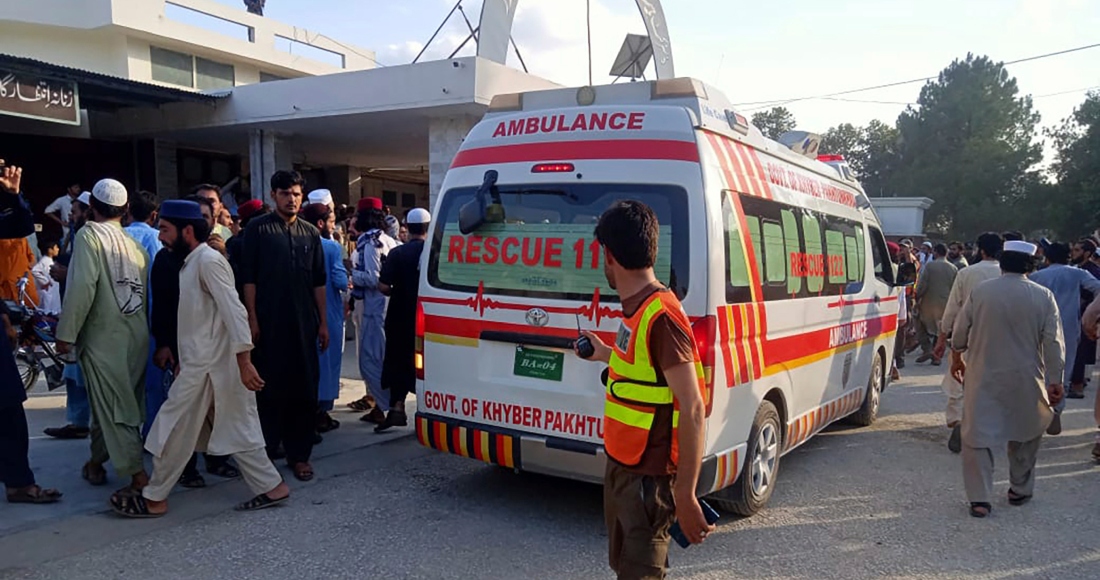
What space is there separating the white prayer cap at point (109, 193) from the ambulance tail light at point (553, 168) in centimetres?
243

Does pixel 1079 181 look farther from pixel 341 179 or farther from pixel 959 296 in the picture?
pixel 959 296

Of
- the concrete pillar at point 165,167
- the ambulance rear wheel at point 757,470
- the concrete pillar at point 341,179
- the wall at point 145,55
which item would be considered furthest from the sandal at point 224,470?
the wall at point 145,55

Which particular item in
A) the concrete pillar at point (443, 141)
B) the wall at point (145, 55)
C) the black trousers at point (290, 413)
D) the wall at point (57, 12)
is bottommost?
the black trousers at point (290, 413)

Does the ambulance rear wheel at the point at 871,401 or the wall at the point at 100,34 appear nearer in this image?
the ambulance rear wheel at the point at 871,401

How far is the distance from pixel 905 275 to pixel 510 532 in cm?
496

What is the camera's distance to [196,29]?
2073cm

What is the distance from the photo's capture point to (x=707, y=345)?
364 cm

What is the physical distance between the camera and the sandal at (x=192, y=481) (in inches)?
185

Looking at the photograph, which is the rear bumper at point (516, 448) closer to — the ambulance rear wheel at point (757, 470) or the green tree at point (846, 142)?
the ambulance rear wheel at point (757, 470)

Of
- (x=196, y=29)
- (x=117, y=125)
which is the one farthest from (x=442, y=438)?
(x=196, y=29)

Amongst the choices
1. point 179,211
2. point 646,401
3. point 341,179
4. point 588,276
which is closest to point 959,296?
point 588,276

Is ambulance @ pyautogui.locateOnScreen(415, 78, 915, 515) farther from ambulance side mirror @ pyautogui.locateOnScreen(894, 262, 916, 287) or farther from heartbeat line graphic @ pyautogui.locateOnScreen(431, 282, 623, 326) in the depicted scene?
ambulance side mirror @ pyautogui.locateOnScreen(894, 262, 916, 287)

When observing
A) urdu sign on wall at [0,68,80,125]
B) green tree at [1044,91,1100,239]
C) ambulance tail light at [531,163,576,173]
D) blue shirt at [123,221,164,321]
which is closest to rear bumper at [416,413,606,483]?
ambulance tail light at [531,163,576,173]

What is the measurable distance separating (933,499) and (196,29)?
2184 centimetres
